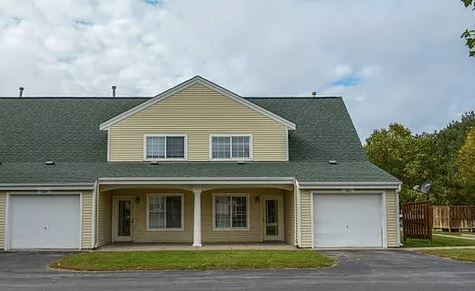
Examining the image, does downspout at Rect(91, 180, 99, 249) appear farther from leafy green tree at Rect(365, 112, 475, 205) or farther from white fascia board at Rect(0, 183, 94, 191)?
leafy green tree at Rect(365, 112, 475, 205)

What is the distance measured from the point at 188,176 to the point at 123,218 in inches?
186

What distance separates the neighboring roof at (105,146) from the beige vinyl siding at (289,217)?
122 centimetres

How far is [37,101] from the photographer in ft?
102

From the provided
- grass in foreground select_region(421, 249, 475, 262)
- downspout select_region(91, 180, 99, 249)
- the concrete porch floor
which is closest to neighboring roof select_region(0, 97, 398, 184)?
downspout select_region(91, 180, 99, 249)

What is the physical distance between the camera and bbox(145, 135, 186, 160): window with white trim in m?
26.7

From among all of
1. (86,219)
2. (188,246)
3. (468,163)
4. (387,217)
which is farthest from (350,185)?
(468,163)

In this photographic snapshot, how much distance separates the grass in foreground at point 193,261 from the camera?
16.8 meters

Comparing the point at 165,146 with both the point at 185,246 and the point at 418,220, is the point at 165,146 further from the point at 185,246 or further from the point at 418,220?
the point at 418,220

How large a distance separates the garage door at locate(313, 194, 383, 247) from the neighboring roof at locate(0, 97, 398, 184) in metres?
0.85

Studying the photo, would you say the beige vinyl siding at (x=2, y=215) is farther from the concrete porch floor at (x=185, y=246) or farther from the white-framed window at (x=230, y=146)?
the white-framed window at (x=230, y=146)

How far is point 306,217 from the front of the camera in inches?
939

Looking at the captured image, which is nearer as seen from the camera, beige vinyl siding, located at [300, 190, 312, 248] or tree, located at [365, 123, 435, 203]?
beige vinyl siding, located at [300, 190, 312, 248]

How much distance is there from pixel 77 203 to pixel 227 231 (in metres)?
6.55

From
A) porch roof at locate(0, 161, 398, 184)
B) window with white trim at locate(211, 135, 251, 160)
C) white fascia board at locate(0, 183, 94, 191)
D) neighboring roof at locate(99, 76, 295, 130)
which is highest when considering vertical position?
neighboring roof at locate(99, 76, 295, 130)
